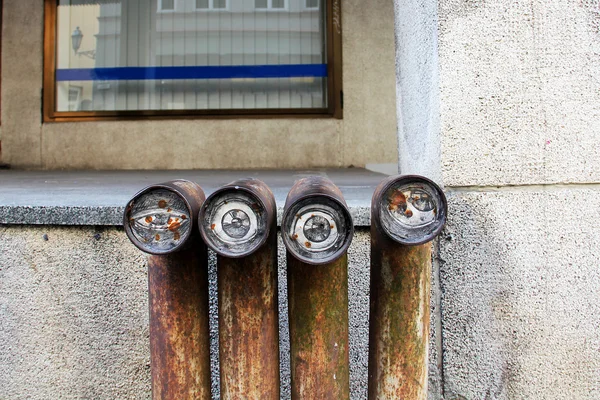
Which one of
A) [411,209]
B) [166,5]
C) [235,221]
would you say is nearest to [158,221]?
[235,221]

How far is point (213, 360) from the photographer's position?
5.77 feet

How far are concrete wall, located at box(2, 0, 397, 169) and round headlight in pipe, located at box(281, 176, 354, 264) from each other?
16.7 ft

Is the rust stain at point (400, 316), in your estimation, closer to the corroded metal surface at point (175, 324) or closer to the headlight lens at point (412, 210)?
the headlight lens at point (412, 210)

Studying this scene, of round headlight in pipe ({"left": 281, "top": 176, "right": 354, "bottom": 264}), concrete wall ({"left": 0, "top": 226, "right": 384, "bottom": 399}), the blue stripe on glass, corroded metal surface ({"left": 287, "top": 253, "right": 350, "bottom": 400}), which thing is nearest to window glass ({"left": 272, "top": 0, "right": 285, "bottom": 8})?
the blue stripe on glass

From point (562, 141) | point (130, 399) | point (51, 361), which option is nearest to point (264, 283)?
point (130, 399)

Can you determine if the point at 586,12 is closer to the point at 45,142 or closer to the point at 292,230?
the point at 292,230

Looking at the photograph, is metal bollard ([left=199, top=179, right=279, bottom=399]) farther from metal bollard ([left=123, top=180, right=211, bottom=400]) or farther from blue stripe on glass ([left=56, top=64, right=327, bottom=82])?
blue stripe on glass ([left=56, top=64, right=327, bottom=82])

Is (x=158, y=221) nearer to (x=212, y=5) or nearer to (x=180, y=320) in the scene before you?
(x=180, y=320)

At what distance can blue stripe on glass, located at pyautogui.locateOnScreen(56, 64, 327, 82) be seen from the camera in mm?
6488

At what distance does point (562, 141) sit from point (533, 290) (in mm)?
543

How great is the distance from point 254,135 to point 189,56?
5.24 ft

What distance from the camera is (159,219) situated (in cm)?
115

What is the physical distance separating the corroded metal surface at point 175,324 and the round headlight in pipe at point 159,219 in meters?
0.14

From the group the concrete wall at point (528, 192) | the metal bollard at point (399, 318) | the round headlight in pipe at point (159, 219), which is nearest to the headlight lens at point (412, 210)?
the metal bollard at point (399, 318)
